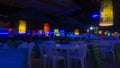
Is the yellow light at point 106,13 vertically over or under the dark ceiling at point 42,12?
over

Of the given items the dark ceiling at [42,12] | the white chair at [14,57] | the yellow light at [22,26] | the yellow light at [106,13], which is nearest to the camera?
the white chair at [14,57]

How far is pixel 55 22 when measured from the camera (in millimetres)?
18750

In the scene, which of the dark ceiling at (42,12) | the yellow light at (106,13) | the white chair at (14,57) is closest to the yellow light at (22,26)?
the dark ceiling at (42,12)

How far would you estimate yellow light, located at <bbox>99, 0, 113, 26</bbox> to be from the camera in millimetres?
41406

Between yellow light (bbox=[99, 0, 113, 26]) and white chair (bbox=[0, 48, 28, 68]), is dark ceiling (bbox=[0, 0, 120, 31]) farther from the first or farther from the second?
white chair (bbox=[0, 48, 28, 68])

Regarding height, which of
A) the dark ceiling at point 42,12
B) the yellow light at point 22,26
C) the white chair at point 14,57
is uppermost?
the dark ceiling at point 42,12

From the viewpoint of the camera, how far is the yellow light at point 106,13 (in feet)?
136

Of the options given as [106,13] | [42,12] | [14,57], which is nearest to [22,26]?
[42,12]

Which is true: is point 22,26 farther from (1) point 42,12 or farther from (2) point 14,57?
(2) point 14,57

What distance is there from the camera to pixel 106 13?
Result: 44969 millimetres

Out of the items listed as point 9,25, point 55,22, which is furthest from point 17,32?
point 55,22

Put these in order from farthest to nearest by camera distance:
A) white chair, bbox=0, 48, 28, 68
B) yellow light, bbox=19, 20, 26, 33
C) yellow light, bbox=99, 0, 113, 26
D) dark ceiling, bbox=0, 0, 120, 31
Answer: yellow light, bbox=99, 0, 113, 26
yellow light, bbox=19, 20, 26, 33
dark ceiling, bbox=0, 0, 120, 31
white chair, bbox=0, 48, 28, 68

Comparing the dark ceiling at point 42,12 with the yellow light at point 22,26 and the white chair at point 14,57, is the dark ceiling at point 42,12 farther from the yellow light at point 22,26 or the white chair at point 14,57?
the white chair at point 14,57

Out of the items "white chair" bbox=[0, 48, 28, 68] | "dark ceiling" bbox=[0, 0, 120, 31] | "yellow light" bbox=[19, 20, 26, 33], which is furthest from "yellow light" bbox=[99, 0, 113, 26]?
"white chair" bbox=[0, 48, 28, 68]
